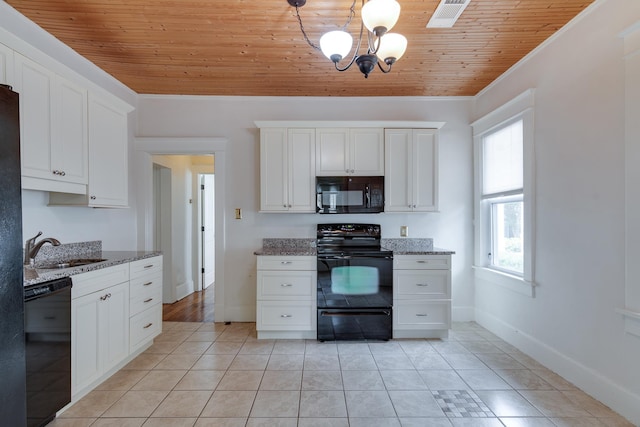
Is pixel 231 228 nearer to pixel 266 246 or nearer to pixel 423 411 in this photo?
pixel 266 246

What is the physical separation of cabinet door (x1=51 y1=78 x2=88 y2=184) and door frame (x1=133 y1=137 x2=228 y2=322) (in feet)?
3.64

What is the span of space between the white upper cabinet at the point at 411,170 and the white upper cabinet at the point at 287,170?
866 millimetres

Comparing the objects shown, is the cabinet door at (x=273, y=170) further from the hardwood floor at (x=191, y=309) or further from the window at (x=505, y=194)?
the window at (x=505, y=194)

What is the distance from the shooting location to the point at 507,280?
288cm

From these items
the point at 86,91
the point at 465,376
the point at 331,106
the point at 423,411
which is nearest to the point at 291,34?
the point at 331,106

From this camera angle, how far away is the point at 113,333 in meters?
2.22

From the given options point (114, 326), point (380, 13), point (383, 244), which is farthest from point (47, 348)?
point (383, 244)

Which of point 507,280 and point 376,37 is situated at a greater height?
point 376,37

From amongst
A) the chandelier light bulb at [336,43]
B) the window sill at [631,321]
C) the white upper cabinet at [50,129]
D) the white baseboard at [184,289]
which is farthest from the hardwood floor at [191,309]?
the window sill at [631,321]

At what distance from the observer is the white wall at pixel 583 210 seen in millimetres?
1848

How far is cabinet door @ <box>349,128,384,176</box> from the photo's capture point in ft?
10.5

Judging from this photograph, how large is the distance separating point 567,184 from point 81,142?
12.5 feet

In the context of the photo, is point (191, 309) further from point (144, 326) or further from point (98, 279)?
point (98, 279)

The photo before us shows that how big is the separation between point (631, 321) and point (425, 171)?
1996 mm
